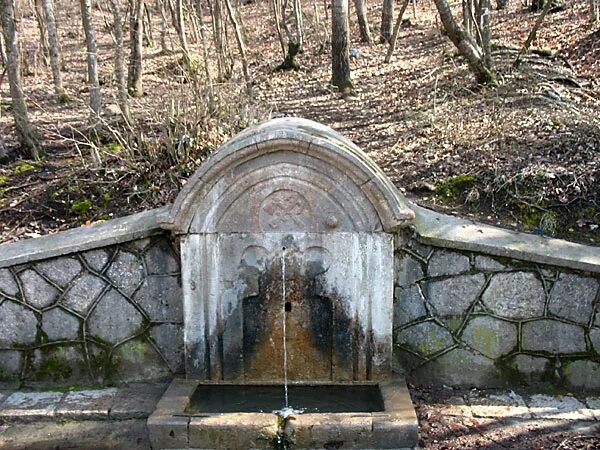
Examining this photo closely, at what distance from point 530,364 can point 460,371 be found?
523mm

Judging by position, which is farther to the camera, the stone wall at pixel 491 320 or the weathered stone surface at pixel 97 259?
the weathered stone surface at pixel 97 259

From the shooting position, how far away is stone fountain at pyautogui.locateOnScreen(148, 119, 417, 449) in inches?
199

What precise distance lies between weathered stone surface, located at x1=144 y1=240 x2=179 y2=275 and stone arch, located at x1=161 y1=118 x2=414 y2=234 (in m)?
0.31

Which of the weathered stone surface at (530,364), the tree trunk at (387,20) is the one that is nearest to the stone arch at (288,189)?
the weathered stone surface at (530,364)

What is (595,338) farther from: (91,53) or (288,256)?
(91,53)

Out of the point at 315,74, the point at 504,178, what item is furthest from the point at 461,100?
the point at 315,74

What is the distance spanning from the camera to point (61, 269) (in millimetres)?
5527

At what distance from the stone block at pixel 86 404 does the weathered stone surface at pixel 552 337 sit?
3.13 metres

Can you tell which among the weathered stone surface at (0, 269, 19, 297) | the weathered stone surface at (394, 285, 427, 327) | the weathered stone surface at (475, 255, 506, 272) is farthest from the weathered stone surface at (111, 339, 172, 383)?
the weathered stone surface at (475, 255, 506, 272)

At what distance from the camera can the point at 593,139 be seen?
7.80 metres

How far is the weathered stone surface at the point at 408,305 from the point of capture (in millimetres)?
5488

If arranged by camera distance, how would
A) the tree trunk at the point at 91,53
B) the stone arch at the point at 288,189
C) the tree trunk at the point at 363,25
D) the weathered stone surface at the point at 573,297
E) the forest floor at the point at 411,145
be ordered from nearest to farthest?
1. the stone arch at the point at 288,189
2. the weathered stone surface at the point at 573,297
3. the forest floor at the point at 411,145
4. the tree trunk at the point at 91,53
5. the tree trunk at the point at 363,25

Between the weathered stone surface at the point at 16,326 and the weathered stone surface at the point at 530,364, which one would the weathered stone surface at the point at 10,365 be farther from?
the weathered stone surface at the point at 530,364

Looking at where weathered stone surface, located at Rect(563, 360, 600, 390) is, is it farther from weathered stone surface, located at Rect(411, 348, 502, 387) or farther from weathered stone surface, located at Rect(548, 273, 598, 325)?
weathered stone surface, located at Rect(411, 348, 502, 387)
